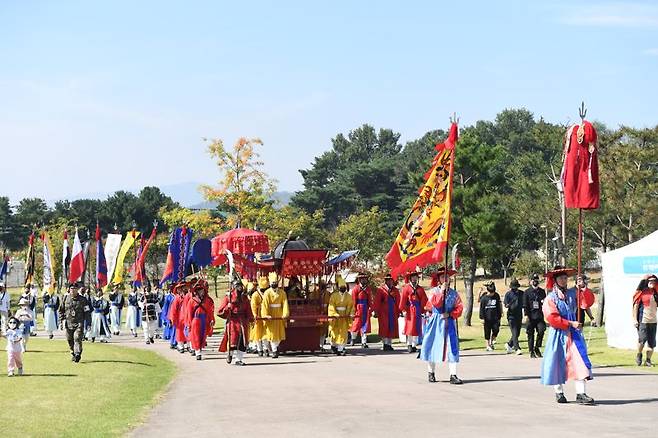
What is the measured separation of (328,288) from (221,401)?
11308 millimetres

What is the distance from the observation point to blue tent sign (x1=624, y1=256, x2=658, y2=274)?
74.0ft

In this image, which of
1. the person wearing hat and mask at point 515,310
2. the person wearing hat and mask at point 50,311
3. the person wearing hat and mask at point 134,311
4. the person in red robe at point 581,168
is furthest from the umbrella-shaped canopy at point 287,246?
the person wearing hat and mask at point 50,311

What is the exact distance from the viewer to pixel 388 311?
2567 cm

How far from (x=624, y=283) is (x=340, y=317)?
687cm

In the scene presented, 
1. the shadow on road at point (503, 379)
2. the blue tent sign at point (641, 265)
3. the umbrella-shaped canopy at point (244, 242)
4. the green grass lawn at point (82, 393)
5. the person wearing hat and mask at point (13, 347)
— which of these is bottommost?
the green grass lawn at point (82, 393)

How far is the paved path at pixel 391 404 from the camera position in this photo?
435 inches

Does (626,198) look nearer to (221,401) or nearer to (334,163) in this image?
(221,401)

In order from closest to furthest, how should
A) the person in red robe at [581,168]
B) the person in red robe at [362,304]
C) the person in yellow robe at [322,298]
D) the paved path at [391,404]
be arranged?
1. the paved path at [391,404]
2. the person in red robe at [581,168]
3. the person in yellow robe at [322,298]
4. the person in red robe at [362,304]

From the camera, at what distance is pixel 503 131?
101500mm

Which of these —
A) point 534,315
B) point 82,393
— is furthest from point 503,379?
point 82,393

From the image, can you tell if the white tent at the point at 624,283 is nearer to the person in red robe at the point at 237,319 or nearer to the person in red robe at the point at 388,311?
the person in red robe at the point at 388,311

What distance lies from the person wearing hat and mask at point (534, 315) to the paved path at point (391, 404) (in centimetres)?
139

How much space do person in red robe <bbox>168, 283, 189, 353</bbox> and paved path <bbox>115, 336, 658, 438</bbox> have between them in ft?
18.9

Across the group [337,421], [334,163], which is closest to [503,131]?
[334,163]
